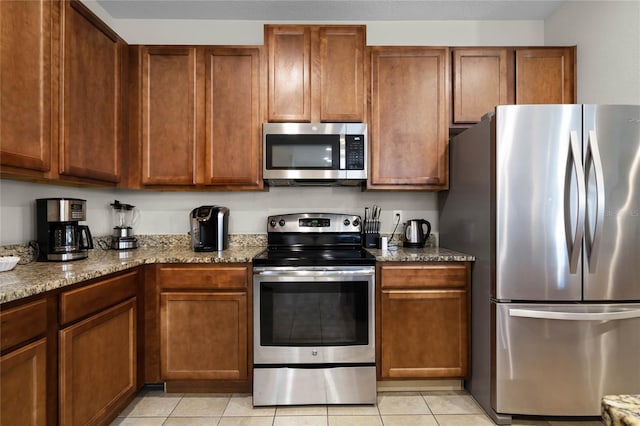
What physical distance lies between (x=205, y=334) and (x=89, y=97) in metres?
1.58

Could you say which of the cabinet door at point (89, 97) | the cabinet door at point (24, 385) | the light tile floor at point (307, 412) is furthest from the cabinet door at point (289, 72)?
the light tile floor at point (307, 412)

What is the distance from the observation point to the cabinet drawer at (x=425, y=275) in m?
2.02

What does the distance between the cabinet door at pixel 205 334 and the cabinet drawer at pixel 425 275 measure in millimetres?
930

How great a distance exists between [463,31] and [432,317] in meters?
2.30

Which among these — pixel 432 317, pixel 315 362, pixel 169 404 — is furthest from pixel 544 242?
pixel 169 404

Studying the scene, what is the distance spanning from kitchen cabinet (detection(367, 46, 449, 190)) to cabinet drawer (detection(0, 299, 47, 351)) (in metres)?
1.89

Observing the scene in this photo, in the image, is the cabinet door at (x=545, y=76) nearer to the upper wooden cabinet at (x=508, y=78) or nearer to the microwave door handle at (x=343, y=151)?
the upper wooden cabinet at (x=508, y=78)

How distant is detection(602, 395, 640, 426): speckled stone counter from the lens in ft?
1.42

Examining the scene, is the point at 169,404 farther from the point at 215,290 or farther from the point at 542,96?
the point at 542,96

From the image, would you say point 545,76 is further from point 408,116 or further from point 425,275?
point 425,275

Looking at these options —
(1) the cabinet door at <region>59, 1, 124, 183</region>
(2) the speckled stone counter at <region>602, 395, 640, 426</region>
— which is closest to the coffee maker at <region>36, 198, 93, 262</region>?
(1) the cabinet door at <region>59, 1, 124, 183</region>

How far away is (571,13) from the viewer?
7.79 ft

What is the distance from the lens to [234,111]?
2.28 m

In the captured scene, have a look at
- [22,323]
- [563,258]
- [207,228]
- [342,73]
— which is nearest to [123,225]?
[207,228]
